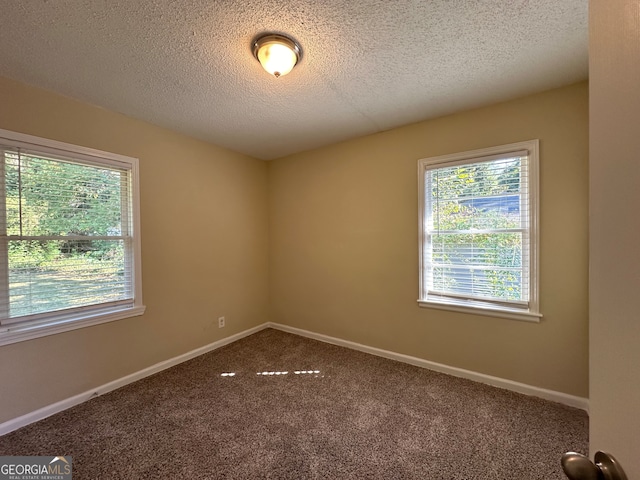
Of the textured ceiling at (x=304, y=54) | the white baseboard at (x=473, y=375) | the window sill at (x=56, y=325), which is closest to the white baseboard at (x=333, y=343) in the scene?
the white baseboard at (x=473, y=375)

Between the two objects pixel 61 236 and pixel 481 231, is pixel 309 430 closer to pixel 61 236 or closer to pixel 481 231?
pixel 481 231

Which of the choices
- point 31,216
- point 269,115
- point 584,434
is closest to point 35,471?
point 31,216

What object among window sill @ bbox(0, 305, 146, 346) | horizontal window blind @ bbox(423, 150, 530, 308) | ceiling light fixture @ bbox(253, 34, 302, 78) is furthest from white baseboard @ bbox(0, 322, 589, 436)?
ceiling light fixture @ bbox(253, 34, 302, 78)

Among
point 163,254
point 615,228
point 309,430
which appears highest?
point 615,228

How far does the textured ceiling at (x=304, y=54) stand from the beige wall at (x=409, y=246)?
276 mm

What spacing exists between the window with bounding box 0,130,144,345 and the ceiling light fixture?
5.42ft

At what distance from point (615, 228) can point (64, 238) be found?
116 inches

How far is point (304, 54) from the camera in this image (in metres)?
1.66

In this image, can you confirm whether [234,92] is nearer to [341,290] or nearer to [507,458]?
[341,290]

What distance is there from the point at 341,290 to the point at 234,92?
2266mm

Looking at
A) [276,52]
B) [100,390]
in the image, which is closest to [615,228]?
[276,52]

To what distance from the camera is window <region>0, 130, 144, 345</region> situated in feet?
6.09

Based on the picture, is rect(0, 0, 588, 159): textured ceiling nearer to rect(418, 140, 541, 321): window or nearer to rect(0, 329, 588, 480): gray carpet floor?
rect(418, 140, 541, 321): window

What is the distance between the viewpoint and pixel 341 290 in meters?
3.21
